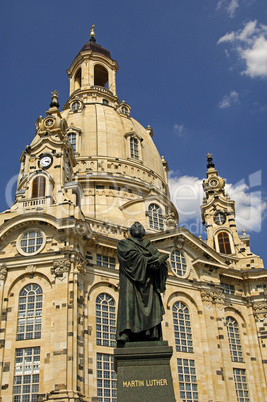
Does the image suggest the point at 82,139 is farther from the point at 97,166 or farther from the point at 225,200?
the point at 225,200

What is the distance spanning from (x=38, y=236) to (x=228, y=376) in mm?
20098

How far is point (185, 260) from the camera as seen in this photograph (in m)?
42.3

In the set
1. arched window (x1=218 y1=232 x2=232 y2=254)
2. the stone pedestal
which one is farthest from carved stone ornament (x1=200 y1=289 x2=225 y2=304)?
the stone pedestal

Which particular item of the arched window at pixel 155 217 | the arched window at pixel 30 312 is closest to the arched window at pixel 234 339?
the arched window at pixel 155 217

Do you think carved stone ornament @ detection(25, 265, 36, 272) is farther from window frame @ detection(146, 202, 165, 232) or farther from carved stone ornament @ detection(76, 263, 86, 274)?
window frame @ detection(146, 202, 165, 232)

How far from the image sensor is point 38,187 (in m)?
38.8

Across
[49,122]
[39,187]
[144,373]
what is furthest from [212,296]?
[144,373]

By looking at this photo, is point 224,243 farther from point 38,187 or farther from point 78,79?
point 78,79

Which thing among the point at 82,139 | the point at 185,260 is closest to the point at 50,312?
the point at 185,260

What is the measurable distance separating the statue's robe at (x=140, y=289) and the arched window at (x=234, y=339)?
31.8m

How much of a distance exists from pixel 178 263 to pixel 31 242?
1394 cm

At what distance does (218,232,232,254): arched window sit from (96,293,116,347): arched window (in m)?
18.6

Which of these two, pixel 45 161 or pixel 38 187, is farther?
pixel 45 161

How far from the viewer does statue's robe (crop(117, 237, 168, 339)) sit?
1247 centimetres
